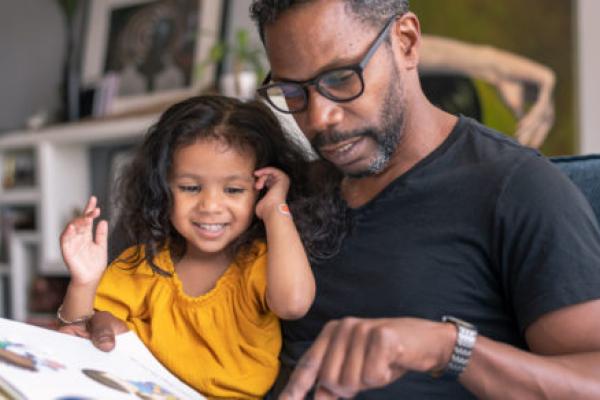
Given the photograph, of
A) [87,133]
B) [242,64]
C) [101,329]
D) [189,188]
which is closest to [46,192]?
[87,133]

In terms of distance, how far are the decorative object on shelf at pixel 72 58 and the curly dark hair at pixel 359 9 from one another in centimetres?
328

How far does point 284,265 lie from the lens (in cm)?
121

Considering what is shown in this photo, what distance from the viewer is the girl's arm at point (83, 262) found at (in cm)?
128

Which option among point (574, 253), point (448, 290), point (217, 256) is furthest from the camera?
point (217, 256)

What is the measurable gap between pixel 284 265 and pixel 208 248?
204 millimetres

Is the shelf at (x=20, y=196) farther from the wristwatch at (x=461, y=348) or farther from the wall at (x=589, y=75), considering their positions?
the wristwatch at (x=461, y=348)

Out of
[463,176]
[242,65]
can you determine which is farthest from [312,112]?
[242,65]

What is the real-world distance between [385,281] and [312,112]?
27 centimetres

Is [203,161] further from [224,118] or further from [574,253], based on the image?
[574,253]

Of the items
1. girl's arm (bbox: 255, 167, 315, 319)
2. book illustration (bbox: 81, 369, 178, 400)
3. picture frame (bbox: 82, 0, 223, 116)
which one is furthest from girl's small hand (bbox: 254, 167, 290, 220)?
picture frame (bbox: 82, 0, 223, 116)

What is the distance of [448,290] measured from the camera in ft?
3.64

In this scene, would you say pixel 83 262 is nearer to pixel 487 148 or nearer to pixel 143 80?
pixel 487 148

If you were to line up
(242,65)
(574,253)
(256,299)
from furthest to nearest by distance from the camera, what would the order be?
(242,65), (256,299), (574,253)

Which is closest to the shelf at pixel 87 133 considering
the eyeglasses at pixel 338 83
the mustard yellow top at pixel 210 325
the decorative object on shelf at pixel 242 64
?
the decorative object on shelf at pixel 242 64
